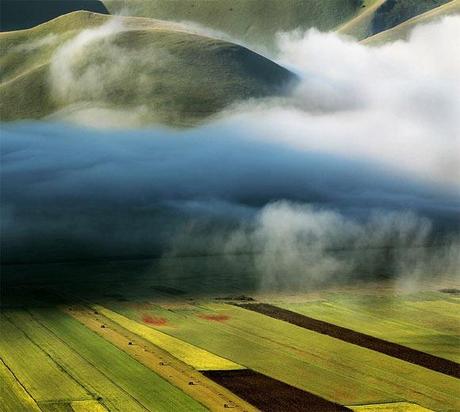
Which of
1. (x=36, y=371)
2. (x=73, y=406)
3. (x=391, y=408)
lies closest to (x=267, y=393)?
(x=391, y=408)

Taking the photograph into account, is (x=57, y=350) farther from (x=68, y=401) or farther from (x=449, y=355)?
(x=449, y=355)

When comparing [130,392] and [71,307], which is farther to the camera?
[71,307]

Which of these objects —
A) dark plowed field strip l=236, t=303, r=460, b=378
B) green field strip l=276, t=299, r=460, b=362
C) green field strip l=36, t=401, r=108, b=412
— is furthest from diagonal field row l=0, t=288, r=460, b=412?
dark plowed field strip l=236, t=303, r=460, b=378

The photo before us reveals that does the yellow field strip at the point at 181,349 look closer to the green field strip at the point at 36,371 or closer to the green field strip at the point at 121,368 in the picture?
the green field strip at the point at 121,368

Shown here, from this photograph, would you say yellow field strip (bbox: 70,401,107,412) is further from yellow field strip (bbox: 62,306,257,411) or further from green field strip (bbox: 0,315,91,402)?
yellow field strip (bbox: 62,306,257,411)

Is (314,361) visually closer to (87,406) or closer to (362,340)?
(362,340)

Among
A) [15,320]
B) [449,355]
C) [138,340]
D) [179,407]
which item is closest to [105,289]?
[15,320]
